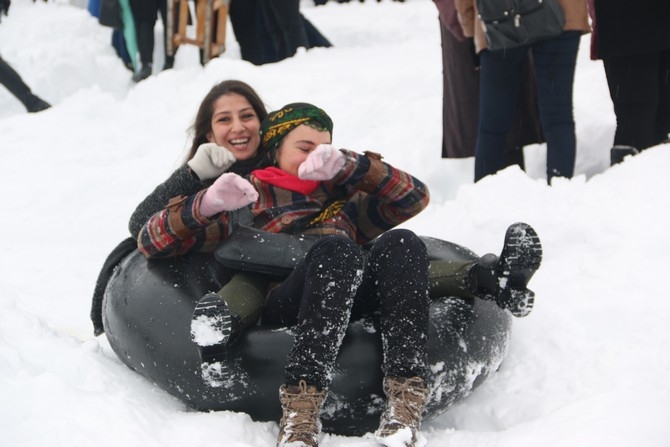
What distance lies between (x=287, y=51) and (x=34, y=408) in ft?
18.7

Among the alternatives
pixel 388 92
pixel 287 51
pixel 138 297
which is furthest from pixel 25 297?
pixel 287 51

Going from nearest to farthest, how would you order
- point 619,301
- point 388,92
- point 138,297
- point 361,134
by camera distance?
1. point 138,297
2. point 619,301
3. point 361,134
4. point 388,92

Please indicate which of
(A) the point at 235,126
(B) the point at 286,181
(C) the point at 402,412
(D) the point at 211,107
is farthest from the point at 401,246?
(D) the point at 211,107

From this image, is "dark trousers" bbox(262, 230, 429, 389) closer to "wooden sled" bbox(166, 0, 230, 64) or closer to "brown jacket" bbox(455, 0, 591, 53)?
"brown jacket" bbox(455, 0, 591, 53)

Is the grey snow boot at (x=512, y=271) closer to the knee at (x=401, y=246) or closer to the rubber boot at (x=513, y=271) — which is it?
the rubber boot at (x=513, y=271)

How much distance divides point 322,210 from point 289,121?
327 mm

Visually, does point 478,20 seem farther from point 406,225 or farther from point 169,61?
point 169,61

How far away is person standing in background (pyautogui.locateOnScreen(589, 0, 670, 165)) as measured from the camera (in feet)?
11.5

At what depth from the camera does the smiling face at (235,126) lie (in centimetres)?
296

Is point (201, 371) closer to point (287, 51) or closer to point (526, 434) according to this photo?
point (526, 434)

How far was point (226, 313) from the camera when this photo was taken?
2.08 m

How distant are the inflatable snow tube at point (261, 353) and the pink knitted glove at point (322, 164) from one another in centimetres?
45

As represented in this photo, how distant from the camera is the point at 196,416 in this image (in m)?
2.22

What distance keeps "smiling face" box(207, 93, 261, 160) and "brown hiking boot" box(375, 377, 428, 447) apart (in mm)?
1188
